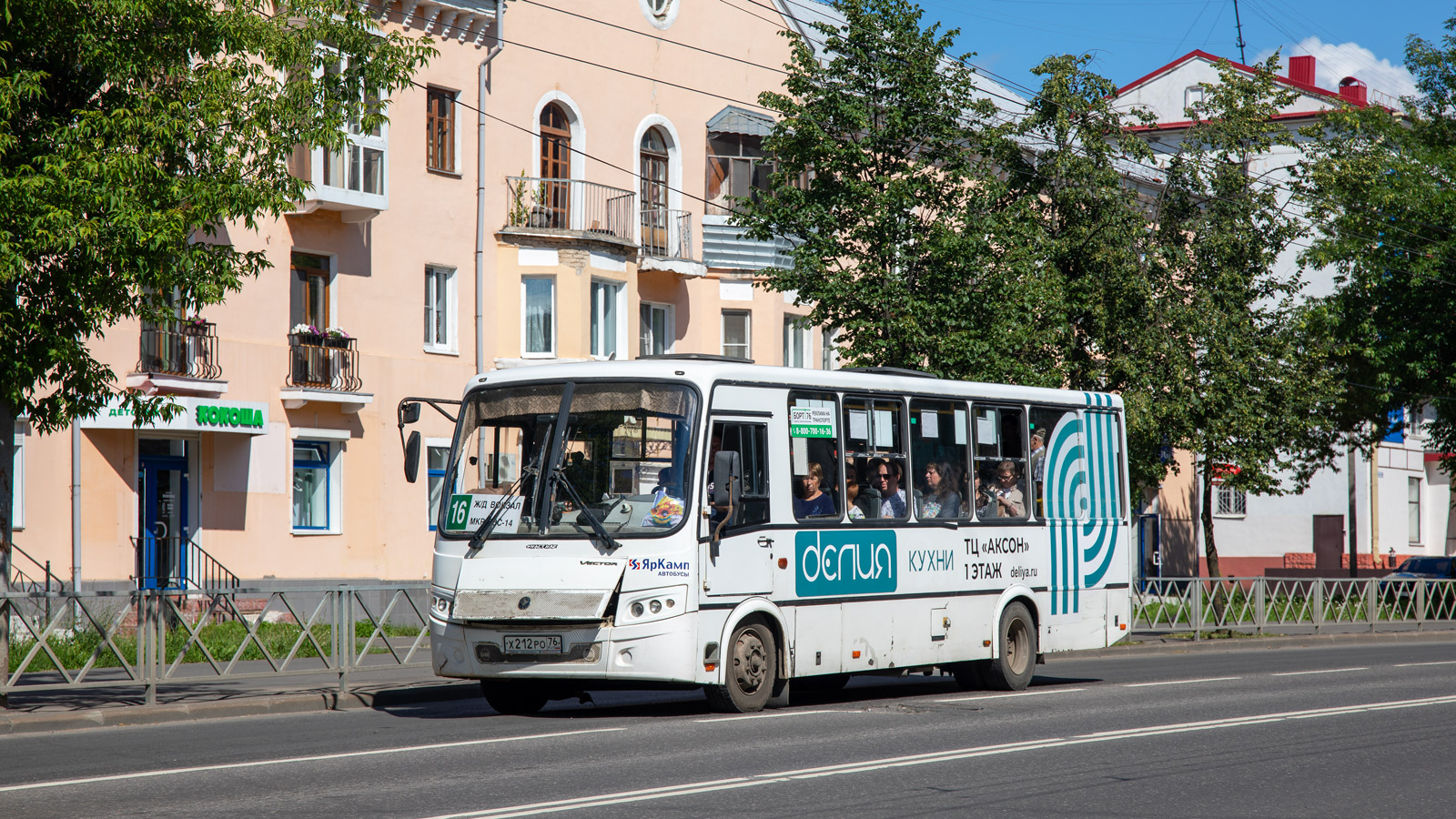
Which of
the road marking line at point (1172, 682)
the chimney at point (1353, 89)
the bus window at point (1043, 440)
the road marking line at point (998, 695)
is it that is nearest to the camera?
the road marking line at point (998, 695)

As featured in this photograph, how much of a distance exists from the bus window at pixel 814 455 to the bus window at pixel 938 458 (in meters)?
1.17

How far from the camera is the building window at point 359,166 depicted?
93.0 feet

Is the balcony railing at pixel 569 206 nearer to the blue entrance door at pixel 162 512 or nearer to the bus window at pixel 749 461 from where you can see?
the blue entrance door at pixel 162 512

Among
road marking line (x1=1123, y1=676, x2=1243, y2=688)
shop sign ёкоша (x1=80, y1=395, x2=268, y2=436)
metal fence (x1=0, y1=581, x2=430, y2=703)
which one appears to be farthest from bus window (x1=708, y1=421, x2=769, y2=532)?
shop sign ёкоша (x1=80, y1=395, x2=268, y2=436)

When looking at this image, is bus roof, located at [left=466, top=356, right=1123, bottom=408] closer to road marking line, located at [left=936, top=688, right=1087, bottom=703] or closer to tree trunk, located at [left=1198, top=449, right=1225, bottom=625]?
road marking line, located at [left=936, top=688, right=1087, bottom=703]

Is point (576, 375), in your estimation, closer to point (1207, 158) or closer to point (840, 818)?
point (840, 818)

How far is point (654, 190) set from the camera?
115 ft

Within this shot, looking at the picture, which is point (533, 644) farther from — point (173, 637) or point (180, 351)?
point (180, 351)

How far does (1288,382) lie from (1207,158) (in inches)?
172

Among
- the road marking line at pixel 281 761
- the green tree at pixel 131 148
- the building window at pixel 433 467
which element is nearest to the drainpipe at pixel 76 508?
the building window at pixel 433 467

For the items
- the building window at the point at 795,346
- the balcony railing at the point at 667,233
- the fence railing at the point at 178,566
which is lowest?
the fence railing at the point at 178,566

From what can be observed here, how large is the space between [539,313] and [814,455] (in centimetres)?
1840

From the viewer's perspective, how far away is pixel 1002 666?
16672mm

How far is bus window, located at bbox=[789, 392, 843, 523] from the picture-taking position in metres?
14.5
